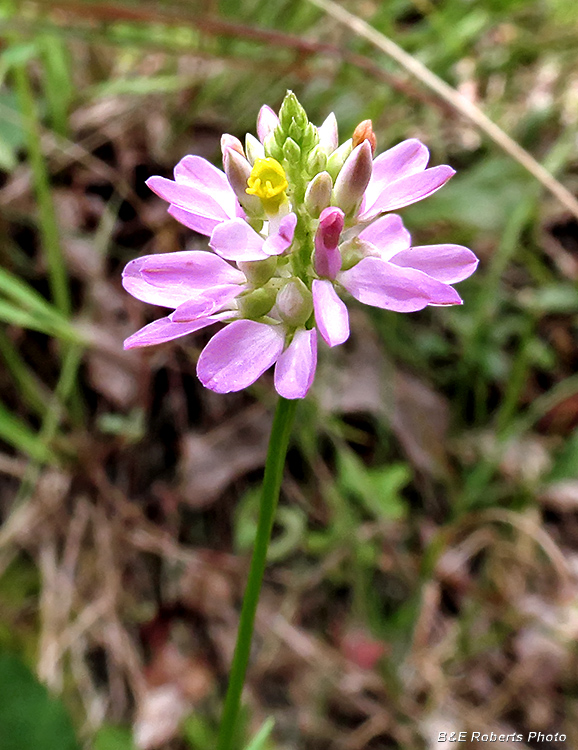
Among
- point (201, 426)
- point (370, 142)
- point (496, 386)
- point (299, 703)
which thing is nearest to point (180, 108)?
point (201, 426)

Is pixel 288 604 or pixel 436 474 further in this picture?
pixel 436 474

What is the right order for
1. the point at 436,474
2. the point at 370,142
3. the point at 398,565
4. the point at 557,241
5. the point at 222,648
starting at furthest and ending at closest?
the point at 557,241 < the point at 436,474 < the point at 398,565 < the point at 222,648 < the point at 370,142

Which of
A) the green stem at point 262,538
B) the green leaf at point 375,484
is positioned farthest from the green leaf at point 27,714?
the green leaf at point 375,484

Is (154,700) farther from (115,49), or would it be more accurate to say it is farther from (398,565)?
(115,49)

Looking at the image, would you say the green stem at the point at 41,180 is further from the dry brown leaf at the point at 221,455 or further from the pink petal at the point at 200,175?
the pink petal at the point at 200,175

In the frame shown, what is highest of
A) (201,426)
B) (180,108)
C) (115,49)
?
(115,49)

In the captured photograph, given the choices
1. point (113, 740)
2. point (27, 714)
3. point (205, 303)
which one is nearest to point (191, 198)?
point (205, 303)

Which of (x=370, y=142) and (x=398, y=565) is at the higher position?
(x=370, y=142)
